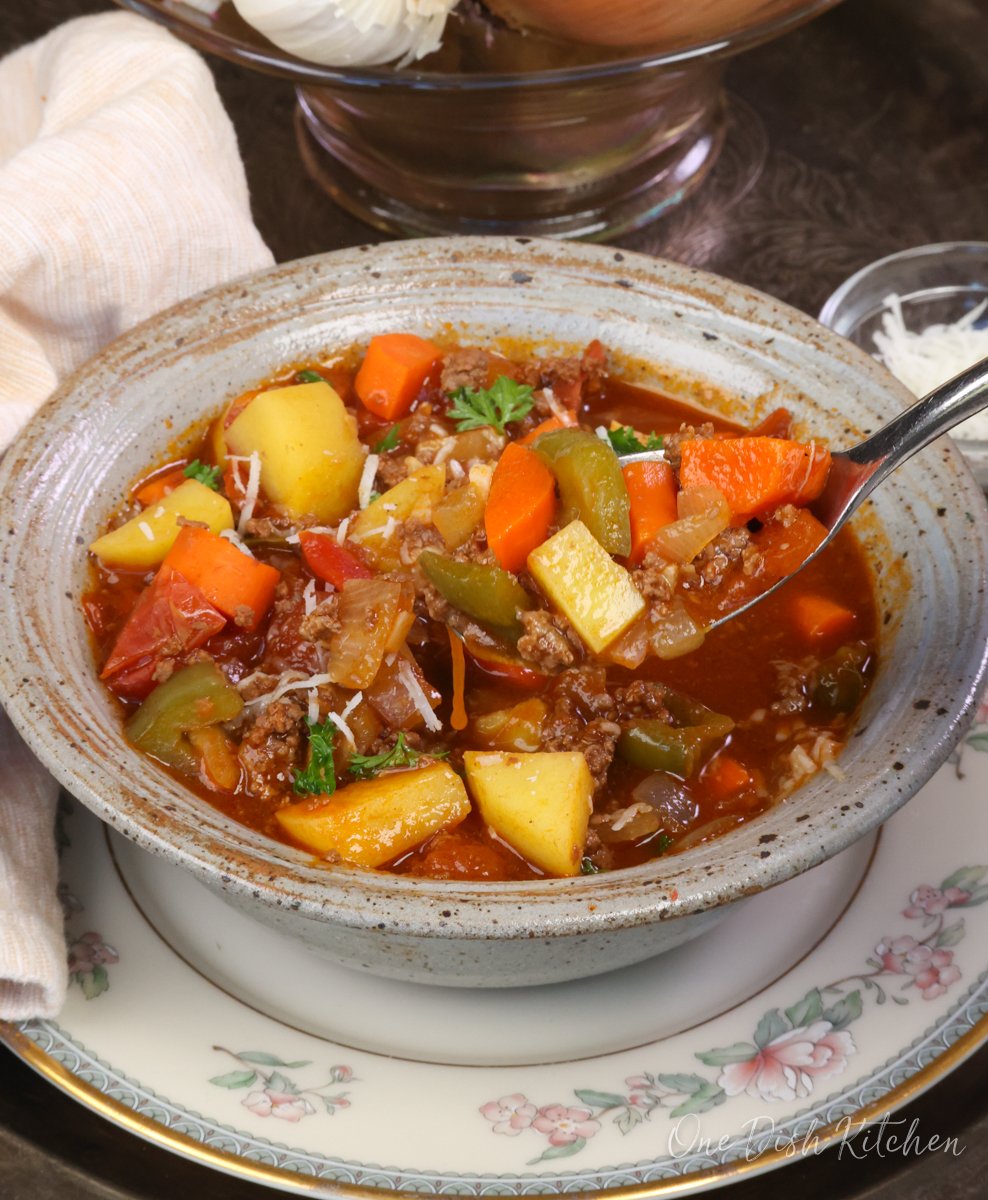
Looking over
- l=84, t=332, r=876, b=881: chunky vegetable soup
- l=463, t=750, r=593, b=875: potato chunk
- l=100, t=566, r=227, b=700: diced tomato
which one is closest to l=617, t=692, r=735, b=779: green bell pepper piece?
l=84, t=332, r=876, b=881: chunky vegetable soup

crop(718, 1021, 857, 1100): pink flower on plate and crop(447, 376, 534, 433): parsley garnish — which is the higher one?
crop(447, 376, 534, 433): parsley garnish

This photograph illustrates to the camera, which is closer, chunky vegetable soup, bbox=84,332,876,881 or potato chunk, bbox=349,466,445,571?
chunky vegetable soup, bbox=84,332,876,881

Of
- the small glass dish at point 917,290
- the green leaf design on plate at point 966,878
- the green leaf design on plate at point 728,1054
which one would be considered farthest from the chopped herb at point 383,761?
the small glass dish at point 917,290

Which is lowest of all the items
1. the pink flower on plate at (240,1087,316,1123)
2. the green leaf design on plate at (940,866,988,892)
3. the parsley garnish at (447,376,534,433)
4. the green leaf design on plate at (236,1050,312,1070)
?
the green leaf design on plate at (236,1050,312,1070)

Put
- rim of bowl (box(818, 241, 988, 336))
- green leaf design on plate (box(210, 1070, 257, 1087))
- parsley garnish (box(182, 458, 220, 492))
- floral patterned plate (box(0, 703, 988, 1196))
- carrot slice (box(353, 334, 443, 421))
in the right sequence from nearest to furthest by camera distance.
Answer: floral patterned plate (box(0, 703, 988, 1196))
green leaf design on plate (box(210, 1070, 257, 1087))
parsley garnish (box(182, 458, 220, 492))
carrot slice (box(353, 334, 443, 421))
rim of bowl (box(818, 241, 988, 336))

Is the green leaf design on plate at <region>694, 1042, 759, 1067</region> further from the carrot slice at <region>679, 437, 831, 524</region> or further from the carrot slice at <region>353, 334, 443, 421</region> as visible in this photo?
the carrot slice at <region>353, 334, 443, 421</region>

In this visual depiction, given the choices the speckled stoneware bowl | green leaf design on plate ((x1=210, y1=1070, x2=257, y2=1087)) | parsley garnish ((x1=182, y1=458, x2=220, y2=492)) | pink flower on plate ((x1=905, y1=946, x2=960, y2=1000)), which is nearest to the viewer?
the speckled stoneware bowl

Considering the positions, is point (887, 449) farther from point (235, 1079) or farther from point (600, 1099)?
point (235, 1079)

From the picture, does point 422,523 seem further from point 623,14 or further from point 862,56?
point 862,56
